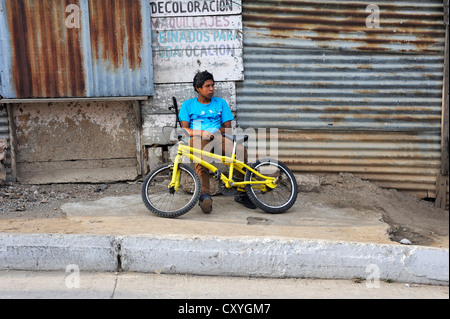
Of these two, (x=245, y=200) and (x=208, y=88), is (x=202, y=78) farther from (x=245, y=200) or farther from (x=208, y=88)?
(x=245, y=200)

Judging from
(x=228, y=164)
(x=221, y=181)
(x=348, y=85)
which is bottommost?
(x=221, y=181)

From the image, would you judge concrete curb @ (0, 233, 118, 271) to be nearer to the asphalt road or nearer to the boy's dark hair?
the asphalt road

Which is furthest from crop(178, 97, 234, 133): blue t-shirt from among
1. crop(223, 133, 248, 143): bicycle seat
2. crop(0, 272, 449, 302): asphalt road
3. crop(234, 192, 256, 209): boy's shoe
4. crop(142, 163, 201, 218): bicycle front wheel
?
crop(0, 272, 449, 302): asphalt road

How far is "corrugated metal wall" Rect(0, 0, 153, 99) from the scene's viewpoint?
596cm

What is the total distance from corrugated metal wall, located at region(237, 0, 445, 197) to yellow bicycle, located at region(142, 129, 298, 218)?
1022mm

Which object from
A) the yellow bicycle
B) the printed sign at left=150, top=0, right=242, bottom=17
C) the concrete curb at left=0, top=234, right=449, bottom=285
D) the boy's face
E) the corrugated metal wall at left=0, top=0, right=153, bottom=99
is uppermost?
the printed sign at left=150, top=0, right=242, bottom=17

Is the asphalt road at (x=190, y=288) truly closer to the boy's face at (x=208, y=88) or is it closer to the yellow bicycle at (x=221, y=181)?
the yellow bicycle at (x=221, y=181)

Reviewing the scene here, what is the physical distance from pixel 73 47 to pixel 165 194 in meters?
2.08

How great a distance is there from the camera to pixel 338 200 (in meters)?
6.20

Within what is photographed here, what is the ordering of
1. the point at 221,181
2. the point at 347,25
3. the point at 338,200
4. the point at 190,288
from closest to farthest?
the point at 190,288, the point at 221,181, the point at 338,200, the point at 347,25

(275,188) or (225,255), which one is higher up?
(275,188)

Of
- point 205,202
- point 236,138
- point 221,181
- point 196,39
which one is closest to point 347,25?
point 196,39

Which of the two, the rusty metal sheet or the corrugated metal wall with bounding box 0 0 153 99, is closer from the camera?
the corrugated metal wall with bounding box 0 0 153 99

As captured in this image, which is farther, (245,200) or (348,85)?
(348,85)
